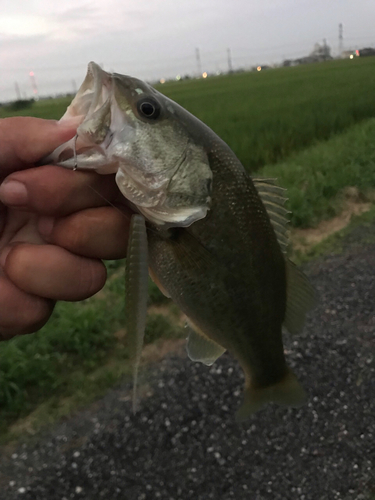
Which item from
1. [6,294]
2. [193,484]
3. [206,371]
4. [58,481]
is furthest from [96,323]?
[6,294]

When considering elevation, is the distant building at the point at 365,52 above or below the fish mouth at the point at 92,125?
above

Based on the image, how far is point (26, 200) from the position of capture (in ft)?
4.81

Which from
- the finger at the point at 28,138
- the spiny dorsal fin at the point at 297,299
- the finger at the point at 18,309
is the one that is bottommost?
the spiny dorsal fin at the point at 297,299

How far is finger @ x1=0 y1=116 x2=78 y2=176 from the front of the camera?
4.75 feet

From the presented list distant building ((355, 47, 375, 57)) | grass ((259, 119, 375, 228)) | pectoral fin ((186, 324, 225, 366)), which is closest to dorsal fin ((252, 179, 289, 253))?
pectoral fin ((186, 324, 225, 366))

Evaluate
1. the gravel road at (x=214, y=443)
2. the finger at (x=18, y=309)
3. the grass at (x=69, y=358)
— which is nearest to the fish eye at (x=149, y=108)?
the finger at (x=18, y=309)

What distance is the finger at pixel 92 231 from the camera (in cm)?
155

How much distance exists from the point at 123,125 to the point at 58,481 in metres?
2.56

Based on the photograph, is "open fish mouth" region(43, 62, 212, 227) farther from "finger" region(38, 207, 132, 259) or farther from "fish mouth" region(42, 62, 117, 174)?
"finger" region(38, 207, 132, 259)

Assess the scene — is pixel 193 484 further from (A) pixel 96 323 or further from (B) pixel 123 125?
(B) pixel 123 125

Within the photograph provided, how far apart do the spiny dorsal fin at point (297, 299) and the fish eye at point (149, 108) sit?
833 mm

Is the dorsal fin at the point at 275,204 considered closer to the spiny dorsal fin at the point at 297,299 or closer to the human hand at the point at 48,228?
the spiny dorsal fin at the point at 297,299

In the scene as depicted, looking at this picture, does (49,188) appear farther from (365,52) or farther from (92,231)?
(365,52)

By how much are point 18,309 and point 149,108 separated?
890 millimetres
